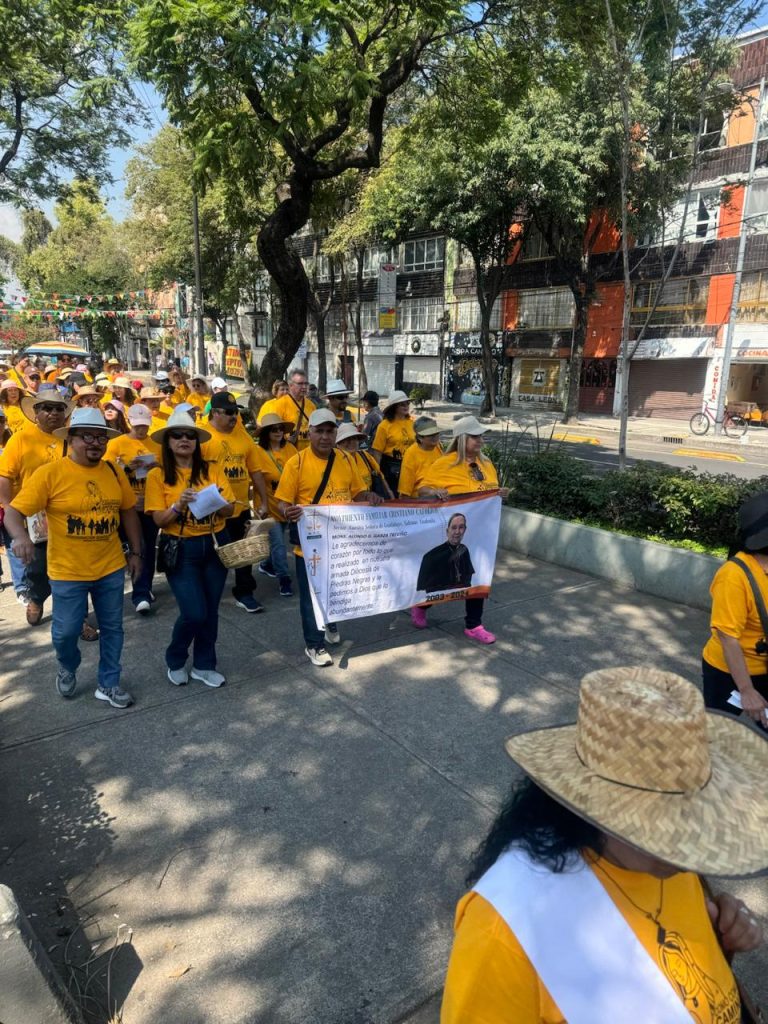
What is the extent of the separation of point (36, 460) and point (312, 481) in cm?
202

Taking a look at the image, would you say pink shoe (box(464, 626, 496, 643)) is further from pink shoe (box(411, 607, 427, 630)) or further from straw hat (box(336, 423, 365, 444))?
straw hat (box(336, 423, 365, 444))

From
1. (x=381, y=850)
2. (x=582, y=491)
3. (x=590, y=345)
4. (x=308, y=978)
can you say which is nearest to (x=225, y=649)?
(x=381, y=850)

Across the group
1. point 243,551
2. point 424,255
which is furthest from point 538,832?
point 424,255

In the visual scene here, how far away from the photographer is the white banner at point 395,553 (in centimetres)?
489

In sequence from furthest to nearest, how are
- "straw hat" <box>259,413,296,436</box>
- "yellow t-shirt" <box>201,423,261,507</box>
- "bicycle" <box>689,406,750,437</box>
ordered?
"bicycle" <box>689,406,750,437</box>
"straw hat" <box>259,413,296,436</box>
"yellow t-shirt" <box>201,423,261,507</box>

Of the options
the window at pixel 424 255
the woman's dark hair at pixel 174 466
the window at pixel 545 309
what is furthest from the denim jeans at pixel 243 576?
the window at pixel 424 255

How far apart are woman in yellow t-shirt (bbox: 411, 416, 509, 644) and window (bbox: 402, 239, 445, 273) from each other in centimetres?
3227

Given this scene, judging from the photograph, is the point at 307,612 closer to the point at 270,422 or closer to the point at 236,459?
the point at 236,459

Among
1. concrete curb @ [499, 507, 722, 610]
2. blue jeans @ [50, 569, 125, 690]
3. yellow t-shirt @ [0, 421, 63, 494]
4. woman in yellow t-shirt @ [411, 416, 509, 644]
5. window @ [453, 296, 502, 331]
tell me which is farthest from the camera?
window @ [453, 296, 502, 331]

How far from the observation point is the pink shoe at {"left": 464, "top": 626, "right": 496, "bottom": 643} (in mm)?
5320

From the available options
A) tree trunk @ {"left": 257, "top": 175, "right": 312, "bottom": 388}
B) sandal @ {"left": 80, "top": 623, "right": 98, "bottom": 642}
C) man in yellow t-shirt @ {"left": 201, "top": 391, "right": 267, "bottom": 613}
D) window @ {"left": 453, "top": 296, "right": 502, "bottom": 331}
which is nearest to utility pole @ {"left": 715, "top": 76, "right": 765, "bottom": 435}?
window @ {"left": 453, "top": 296, "right": 502, "bottom": 331}

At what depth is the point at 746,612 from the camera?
284 cm

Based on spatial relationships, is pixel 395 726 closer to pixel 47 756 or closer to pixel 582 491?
pixel 47 756

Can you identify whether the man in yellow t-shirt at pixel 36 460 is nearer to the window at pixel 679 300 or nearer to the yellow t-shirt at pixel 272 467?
the yellow t-shirt at pixel 272 467
